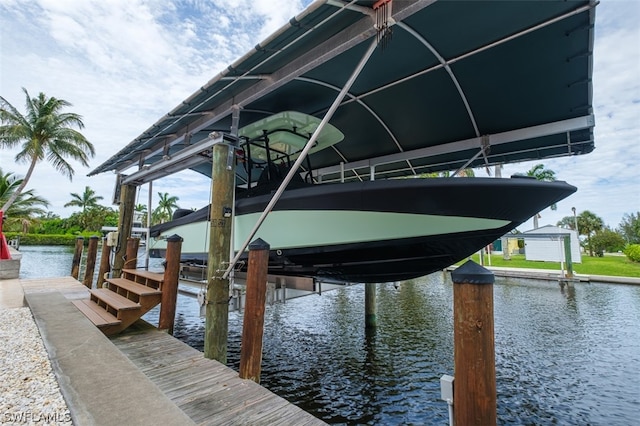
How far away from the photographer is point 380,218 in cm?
303

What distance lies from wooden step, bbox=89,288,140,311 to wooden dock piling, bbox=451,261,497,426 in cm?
383

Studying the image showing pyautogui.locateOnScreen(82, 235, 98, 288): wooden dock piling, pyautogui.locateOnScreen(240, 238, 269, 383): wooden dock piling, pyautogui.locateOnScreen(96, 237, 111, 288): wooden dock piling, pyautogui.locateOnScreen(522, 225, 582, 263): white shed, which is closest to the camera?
pyautogui.locateOnScreen(240, 238, 269, 383): wooden dock piling

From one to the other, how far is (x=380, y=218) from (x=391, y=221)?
0.11 m

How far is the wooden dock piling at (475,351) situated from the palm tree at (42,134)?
22459mm

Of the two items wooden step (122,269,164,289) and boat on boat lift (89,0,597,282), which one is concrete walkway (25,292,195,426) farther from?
boat on boat lift (89,0,597,282)

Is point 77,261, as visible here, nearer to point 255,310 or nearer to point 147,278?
point 147,278

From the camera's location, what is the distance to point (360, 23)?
2465 mm

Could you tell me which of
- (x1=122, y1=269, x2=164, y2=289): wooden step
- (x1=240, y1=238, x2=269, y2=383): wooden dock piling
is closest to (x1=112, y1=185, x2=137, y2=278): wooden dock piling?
(x1=122, y1=269, x2=164, y2=289): wooden step

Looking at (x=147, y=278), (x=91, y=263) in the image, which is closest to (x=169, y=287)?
(x=147, y=278)

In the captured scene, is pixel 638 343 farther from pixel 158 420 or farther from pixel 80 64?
pixel 80 64

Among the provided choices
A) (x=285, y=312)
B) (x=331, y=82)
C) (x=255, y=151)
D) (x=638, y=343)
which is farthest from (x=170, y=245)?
(x=638, y=343)

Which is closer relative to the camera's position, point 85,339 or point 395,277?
point 85,339

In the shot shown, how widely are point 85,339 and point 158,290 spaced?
3.66ft

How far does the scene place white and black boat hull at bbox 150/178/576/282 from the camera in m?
2.65
